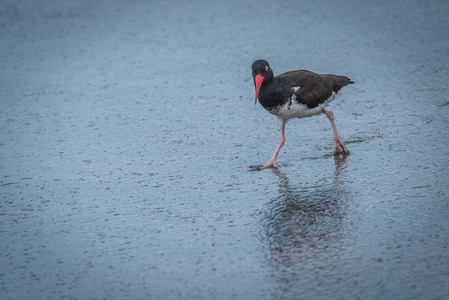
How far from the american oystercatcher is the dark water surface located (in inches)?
15.8

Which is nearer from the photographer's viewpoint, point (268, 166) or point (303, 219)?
point (303, 219)

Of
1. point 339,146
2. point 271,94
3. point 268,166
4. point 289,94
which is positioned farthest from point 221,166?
point 339,146

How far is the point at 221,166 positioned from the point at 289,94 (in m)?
1.11

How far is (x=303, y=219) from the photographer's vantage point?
4.97 metres

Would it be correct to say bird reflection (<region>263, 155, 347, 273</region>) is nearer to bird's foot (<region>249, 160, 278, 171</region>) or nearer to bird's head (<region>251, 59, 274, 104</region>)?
bird's foot (<region>249, 160, 278, 171</region>)

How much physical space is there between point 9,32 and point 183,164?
29.0 ft

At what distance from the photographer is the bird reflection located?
14.5 feet

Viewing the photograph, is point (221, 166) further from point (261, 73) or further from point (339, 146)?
point (339, 146)

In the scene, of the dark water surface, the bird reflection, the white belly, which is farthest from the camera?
the white belly

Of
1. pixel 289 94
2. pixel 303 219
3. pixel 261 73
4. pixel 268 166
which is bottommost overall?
pixel 303 219

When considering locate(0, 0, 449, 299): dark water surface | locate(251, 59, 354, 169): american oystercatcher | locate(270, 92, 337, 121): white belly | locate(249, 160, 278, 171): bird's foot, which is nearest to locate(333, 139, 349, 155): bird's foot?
locate(251, 59, 354, 169): american oystercatcher

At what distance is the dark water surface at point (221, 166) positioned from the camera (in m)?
4.22

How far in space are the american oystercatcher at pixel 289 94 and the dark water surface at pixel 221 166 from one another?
402 mm

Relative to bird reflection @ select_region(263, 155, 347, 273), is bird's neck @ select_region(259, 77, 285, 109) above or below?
above
